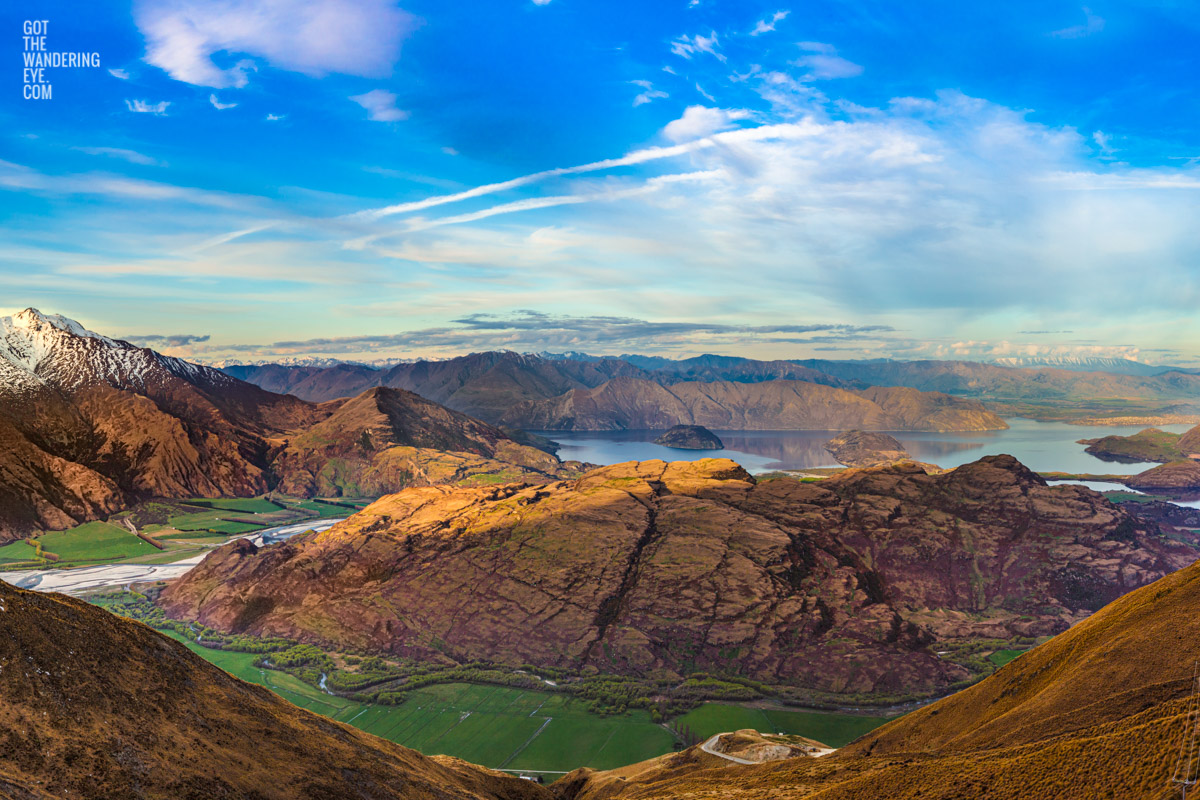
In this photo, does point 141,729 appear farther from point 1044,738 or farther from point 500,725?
point 500,725

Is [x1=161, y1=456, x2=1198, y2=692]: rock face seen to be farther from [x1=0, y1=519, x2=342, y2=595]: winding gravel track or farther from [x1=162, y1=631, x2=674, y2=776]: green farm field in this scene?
[x1=0, y1=519, x2=342, y2=595]: winding gravel track

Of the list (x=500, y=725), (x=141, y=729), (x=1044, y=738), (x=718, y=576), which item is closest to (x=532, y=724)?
(x=500, y=725)

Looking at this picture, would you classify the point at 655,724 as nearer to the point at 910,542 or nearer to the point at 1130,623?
the point at 1130,623

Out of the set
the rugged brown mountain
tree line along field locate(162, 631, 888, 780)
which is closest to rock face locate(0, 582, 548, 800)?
the rugged brown mountain

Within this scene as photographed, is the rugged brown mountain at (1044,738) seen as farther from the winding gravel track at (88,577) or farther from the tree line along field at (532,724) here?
the winding gravel track at (88,577)

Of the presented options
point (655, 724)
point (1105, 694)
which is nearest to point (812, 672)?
point (655, 724)

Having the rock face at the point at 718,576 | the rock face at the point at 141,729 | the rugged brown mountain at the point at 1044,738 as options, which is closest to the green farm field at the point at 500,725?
the rock face at the point at 718,576

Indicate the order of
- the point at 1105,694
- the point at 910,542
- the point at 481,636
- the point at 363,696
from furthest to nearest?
the point at 910,542, the point at 481,636, the point at 363,696, the point at 1105,694
